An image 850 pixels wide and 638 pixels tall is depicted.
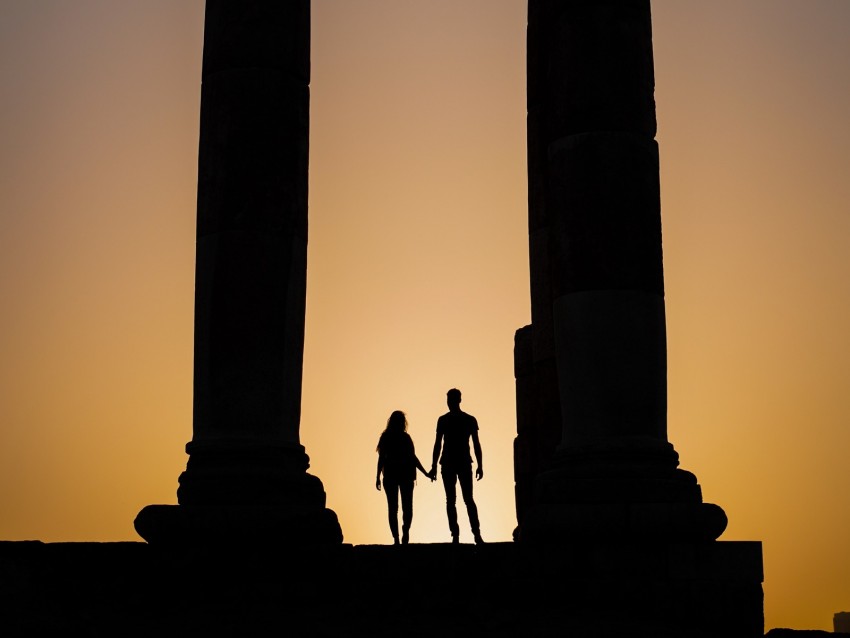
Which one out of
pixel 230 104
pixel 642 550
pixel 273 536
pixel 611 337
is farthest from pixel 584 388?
pixel 230 104

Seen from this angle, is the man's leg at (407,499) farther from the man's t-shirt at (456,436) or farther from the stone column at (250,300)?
the stone column at (250,300)

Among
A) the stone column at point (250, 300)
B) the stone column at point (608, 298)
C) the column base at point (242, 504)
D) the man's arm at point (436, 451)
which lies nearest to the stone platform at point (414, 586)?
the column base at point (242, 504)

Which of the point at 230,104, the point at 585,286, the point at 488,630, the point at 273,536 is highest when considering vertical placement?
the point at 230,104

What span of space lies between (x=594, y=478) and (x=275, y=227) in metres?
21.4

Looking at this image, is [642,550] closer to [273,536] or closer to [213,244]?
[273,536]

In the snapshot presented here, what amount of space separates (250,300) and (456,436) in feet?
53.4

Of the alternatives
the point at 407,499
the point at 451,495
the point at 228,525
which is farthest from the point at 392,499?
the point at 228,525

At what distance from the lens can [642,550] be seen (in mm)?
65250

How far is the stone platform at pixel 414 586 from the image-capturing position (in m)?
58.2

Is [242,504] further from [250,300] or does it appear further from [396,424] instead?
[396,424]

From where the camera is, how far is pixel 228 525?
223ft

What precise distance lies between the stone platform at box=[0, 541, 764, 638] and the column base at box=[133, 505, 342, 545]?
1.45m

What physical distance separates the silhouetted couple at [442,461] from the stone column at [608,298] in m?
8.88

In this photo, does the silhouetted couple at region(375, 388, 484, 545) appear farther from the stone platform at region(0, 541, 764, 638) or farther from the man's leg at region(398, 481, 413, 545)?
the stone platform at region(0, 541, 764, 638)
